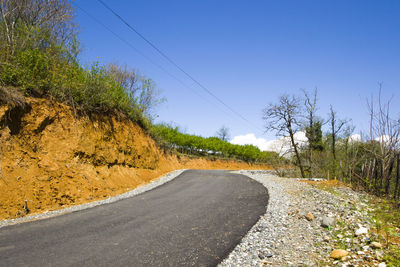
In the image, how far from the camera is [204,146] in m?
36.1

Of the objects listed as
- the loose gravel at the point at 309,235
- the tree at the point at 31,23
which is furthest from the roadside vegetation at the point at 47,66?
the loose gravel at the point at 309,235

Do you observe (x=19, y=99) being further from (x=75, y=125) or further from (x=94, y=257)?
(x=94, y=257)

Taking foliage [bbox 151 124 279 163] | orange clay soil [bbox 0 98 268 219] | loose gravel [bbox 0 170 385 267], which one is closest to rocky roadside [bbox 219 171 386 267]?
loose gravel [bbox 0 170 385 267]

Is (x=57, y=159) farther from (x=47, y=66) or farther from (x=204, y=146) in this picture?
(x=204, y=146)

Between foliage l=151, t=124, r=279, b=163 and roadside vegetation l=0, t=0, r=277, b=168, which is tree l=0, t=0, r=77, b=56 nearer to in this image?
roadside vegetation l=0, t=0, r=277, b=168

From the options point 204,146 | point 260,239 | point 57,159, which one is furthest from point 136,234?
point 204,146

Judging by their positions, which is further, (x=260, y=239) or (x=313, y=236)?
(x=313, y=236)

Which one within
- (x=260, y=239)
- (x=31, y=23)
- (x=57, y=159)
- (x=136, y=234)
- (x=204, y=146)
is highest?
(x=31, y=23)

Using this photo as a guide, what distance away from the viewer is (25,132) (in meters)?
9.01

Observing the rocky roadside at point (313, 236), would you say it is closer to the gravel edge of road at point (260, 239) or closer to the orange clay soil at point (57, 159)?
the gravel edge of road at point (260, 239)

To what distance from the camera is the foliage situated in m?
28.2

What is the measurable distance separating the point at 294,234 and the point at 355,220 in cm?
200

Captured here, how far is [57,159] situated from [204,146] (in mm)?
27322

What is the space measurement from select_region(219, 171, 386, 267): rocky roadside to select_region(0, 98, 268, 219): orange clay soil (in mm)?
7429
